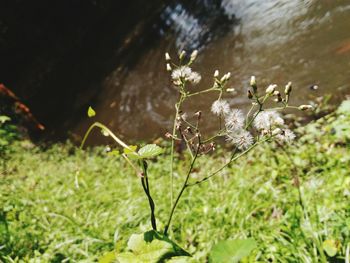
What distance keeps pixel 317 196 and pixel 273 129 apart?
176 cm

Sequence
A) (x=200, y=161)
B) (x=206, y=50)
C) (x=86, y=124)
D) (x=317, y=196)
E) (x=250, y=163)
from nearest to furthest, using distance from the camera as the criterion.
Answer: (x=317, y=196) < (x=250, y=163) < (x=200, y=161) < (x=206, y=50) < (x=86, y=124)

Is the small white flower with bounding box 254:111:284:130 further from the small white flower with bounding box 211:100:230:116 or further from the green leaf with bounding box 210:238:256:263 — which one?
the green leaf with bounding box 210:238:256:263

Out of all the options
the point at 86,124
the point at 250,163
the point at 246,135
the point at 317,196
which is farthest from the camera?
the point at 86,124

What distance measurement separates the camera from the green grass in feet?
8.54

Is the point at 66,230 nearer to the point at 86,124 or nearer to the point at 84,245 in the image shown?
the point at 84,245

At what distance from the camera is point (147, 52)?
29.6ft

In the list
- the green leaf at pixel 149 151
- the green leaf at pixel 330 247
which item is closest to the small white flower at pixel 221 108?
the green leaf at pixel 149 151

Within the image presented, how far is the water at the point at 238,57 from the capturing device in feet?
17.7

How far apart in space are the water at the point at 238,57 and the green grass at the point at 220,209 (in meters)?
1.17

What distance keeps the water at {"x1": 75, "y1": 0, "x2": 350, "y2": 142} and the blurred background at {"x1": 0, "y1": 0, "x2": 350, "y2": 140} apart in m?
0.02

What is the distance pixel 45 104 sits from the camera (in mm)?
10289

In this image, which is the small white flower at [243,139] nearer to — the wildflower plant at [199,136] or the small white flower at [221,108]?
the wildflower plant at [199,136]

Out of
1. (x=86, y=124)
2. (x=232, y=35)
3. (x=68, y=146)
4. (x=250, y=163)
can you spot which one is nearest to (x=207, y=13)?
(x=232, y=35)

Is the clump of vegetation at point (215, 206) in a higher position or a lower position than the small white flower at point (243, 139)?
higher
